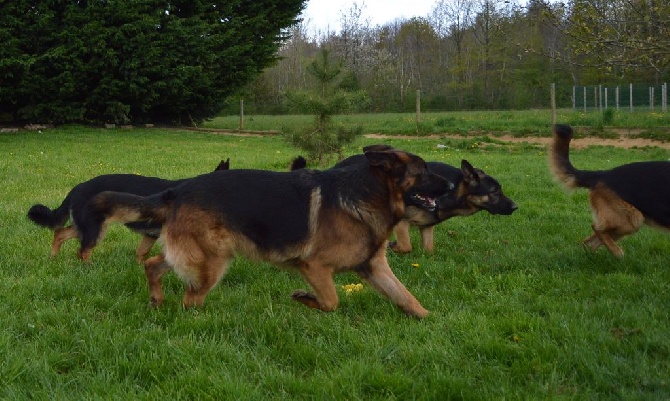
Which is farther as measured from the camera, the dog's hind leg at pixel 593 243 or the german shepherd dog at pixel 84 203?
the dog's hind leg at pixel 593 243

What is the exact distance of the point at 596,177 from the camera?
7.25 meters

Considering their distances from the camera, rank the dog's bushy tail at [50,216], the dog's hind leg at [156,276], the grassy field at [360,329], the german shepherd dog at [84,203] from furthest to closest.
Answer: the dog's bushy tail at [50,216]
the german shepherd dog at [84,203]
the dog's hind leg at [156,276]
the grassy field at [360,329]

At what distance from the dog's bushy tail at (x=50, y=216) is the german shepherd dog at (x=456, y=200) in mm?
2722

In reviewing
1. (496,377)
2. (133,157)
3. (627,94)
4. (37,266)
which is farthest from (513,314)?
(627,94)

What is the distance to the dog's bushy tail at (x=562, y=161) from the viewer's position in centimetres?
755

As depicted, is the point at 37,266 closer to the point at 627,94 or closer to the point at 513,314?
the point at 513,314

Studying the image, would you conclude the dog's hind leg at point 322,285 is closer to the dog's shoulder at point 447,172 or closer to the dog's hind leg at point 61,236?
the dog's shoulder at point 447,172

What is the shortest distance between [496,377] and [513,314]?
3.85 ft

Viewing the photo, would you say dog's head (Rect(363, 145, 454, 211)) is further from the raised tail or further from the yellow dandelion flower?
the raised tail

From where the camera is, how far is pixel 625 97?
37.7 metres

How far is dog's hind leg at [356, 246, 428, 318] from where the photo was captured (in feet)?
16.6

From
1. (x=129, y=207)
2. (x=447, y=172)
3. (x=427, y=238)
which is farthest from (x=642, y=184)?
(x=129, y=207)

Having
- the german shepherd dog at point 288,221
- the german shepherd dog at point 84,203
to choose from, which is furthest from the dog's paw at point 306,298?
the german shepherd dog at point 84,203

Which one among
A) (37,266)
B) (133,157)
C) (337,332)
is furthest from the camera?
(133,157)
